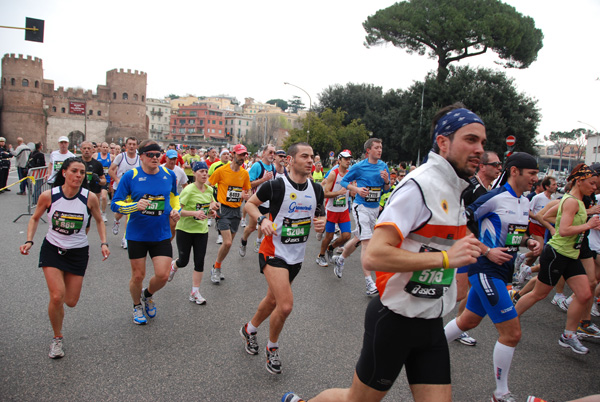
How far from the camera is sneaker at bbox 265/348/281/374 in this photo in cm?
374

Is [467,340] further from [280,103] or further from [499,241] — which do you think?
[280,103]

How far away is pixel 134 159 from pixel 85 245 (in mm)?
5633

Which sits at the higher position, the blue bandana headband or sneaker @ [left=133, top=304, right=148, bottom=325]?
the blue bandana headband

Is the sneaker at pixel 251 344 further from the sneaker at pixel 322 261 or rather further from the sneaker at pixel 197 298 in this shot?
the sneaker at pixel 322 261

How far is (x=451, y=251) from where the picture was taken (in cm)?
199

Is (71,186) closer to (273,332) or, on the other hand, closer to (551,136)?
(273,332)

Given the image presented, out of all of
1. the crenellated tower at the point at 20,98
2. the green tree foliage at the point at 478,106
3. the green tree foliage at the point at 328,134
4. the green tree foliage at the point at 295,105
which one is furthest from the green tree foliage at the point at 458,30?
the green tree foliage at the point at 295,105

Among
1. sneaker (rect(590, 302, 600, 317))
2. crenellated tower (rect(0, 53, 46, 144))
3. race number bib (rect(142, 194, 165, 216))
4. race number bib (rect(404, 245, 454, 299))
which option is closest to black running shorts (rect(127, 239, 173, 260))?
race number bib (rect(142, 194, 165, 216))

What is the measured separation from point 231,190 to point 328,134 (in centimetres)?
3247

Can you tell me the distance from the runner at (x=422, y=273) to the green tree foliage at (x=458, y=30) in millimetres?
34643

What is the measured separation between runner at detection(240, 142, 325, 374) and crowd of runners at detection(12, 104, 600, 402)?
0.01m

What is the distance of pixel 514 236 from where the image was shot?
3.80 metres

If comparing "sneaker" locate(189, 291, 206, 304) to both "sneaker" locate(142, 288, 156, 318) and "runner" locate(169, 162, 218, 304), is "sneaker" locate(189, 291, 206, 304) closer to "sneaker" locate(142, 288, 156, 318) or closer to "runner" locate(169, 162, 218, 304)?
"runner" locate(169, 162, 218, 304)

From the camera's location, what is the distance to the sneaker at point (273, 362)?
3.74m
